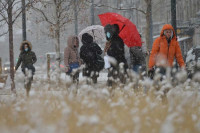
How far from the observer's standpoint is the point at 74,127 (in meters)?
4.04

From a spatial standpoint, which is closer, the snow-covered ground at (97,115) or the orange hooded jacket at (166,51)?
the snow-covered ground at (97,115)

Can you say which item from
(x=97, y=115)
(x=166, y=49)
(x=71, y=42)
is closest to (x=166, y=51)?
(x=166, y=49)

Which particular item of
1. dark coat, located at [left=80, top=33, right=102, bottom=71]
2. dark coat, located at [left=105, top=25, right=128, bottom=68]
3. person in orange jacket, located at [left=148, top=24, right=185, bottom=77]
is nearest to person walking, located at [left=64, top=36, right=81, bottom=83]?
dark coat, located at [left=80, top=33, right=102, bottom=71]

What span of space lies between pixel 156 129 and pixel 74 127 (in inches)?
35.3

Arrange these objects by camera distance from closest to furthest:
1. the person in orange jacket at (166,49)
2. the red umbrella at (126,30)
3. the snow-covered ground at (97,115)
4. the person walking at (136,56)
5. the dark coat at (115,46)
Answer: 1. the snow-covered ground at (97,115)
2. the person in orange jacket at (166,49)
3. the dark coat at (115,46)
4. the red umbrella at (126,30)
5. the person walking at (136,56)

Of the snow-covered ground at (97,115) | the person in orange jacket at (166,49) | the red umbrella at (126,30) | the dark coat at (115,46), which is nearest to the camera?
the snow-covered ground at (97,115)

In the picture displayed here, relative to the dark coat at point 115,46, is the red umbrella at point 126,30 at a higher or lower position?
higher

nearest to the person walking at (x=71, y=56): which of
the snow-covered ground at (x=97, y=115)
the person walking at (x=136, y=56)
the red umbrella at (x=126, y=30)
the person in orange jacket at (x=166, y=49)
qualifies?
the red umbrella at (x=126, y=30)

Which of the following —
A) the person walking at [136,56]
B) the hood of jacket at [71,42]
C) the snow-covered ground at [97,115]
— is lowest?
the snow-covered ground at [97,115]

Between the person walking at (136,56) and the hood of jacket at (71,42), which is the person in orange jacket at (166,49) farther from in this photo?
the hood of jacket at (71,42)

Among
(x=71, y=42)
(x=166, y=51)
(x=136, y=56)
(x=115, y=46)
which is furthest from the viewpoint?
(x=71, y=42)

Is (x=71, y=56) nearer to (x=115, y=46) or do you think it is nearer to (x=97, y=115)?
(x=115, y=46)

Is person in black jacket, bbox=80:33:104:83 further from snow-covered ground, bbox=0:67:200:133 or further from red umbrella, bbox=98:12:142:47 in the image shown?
snow-covered ground, bbox=0:67:200:133

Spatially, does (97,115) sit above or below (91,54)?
below
